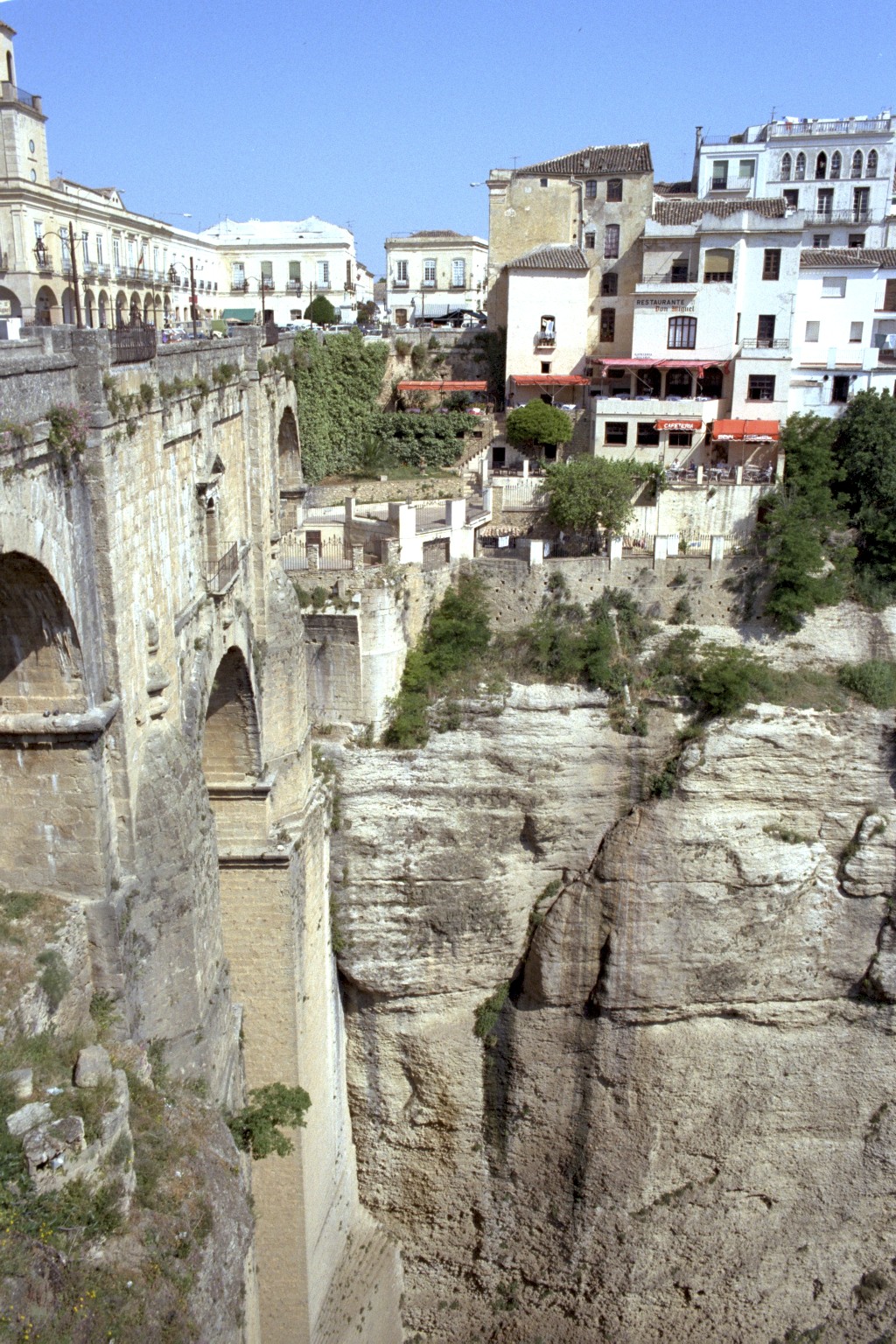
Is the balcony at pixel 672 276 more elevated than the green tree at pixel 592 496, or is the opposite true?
the balcony at pixel 672 276

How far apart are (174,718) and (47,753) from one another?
177 cm

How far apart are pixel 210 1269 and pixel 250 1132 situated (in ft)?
15.6

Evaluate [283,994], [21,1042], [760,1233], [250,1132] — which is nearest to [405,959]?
[283,994]

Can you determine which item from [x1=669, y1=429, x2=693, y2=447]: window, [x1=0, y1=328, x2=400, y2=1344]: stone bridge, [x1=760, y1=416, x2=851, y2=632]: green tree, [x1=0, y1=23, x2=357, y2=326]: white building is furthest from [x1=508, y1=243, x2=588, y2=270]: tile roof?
[x1=0, y1=328, x2=400, y2=1344]: stone bridge

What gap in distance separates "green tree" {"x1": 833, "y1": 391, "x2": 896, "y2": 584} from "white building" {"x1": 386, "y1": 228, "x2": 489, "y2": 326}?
1748 cm

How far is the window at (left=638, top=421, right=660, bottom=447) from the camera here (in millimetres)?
23234

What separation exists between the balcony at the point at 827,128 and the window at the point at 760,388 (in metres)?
8.82

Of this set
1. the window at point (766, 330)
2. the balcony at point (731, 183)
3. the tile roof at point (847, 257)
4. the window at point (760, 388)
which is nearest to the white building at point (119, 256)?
the window at point (760, 388)

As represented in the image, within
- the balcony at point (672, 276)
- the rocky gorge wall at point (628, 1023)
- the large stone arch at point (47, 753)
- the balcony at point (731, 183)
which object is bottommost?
the rocky gorge wall at point (628, 1023)

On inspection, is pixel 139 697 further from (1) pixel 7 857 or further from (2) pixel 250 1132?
(2) pixel 250 1132

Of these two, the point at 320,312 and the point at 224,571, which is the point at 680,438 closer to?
the point at 320,312

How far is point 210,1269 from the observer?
8.33 m

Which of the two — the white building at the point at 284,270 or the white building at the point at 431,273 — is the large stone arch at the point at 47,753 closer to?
the white building at the point at 284,270

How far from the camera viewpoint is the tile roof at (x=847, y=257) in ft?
81.0
